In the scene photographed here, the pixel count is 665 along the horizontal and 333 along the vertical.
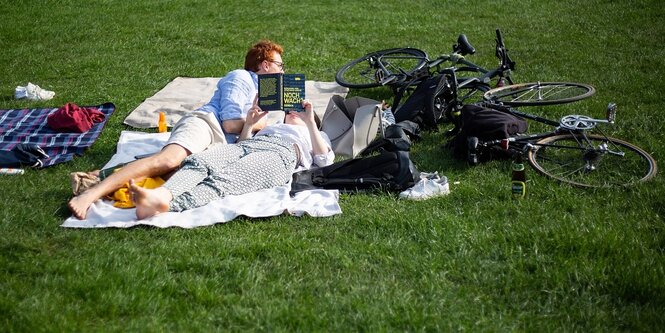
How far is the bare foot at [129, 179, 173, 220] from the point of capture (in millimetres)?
5156

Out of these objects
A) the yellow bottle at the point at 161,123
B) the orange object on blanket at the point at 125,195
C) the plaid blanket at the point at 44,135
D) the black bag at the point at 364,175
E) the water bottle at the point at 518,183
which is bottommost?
the plaid blanket at the point at 44,135

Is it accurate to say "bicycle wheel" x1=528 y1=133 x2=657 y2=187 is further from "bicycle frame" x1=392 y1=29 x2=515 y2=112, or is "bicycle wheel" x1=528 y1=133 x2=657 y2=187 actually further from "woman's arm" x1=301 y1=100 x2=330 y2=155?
"woman's arm" x1=301 y1=100 x2=330 y2=155

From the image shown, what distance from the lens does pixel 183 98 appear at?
8672mm

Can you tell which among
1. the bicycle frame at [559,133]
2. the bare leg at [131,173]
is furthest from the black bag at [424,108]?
the bare leg at [131,173]

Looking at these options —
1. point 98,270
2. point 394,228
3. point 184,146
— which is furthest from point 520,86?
point 98,270

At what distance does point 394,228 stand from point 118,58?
6.88 m

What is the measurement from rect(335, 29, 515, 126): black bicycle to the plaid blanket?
9.63 feet

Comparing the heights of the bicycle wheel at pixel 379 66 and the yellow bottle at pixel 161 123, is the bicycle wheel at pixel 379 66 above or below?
above

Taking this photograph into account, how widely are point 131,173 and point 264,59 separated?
1829 millimetres

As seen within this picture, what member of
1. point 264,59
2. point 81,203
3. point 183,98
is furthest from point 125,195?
point 183,98

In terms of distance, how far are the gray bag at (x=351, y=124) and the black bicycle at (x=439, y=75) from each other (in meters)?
0.61

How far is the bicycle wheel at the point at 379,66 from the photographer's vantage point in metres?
8.56

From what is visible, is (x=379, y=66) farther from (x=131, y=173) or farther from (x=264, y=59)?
(x=131, y=173)

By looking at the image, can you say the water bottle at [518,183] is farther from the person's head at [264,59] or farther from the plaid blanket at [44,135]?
the plaid blanket at [44,135]
